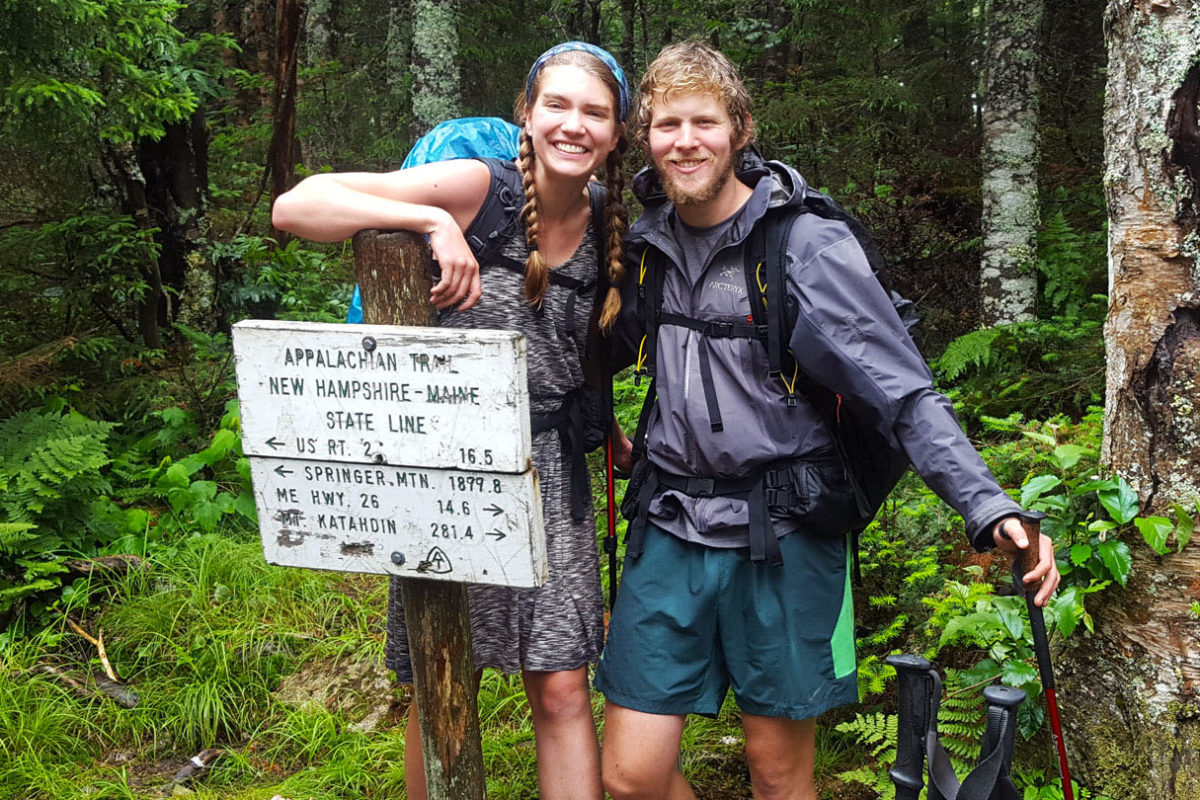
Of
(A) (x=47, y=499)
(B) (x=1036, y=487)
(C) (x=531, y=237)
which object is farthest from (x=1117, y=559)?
(A) (x=47, y=499)

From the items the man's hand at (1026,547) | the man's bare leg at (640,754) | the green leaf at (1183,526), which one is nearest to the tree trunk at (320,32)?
the man's bare leg at (640,754)

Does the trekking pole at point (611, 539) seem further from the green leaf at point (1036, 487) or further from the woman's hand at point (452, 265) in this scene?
the green leaf at point (1036, 487)

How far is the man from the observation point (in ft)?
8.14

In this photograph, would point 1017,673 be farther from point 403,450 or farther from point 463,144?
point 463,144

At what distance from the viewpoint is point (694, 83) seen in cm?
258

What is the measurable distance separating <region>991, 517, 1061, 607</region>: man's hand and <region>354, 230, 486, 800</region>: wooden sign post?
1.37 metres

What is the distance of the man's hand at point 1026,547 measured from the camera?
215cm

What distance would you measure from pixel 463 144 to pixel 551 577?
1.32m

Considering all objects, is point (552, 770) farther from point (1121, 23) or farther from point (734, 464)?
point (1121, 23)

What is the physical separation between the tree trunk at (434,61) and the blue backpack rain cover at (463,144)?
4.76m

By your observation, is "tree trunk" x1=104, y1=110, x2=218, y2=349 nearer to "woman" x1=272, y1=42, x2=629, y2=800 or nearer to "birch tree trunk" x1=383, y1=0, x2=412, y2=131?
"birch tree trunk" x1=383, y1=0, x2=412, y2=131

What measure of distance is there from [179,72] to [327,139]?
6975 millimetres

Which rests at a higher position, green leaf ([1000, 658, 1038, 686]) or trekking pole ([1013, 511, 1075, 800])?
trekking pole ([1013, 511, 1075, 800])

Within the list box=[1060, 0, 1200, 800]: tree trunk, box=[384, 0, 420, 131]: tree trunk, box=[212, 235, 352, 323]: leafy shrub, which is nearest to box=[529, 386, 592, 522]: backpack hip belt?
box=[1060, 0, 1200, 800]: tree trunk
